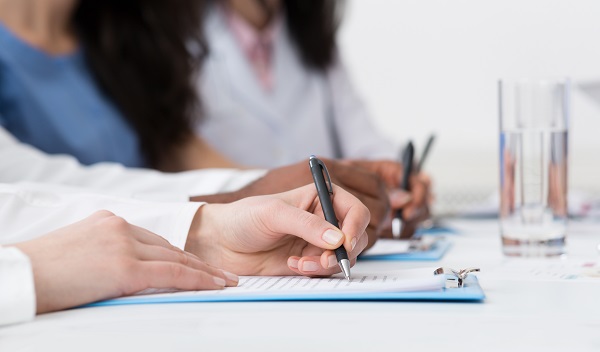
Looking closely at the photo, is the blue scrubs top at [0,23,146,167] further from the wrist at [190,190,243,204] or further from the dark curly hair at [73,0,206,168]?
the wrist at [190,190,243,204]

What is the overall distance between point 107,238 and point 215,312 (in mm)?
116

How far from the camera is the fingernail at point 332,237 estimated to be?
0.72 metres

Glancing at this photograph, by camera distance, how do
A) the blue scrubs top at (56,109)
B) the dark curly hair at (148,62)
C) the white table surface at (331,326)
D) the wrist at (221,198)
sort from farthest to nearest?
the dark curly hair at (148,62), the blue scrubs top at (56,109), the wrist at (221,198), the white table surface at (331,326)

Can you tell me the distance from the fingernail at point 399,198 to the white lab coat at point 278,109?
81cm

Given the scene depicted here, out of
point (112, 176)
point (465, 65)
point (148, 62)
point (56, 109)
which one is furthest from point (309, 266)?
point (465, 65)

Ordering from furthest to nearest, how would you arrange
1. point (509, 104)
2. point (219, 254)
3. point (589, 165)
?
point (589, 165)
point (509, 104)
point (219, 254)

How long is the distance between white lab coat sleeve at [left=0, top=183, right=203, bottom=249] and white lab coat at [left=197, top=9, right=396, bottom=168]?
121 centimetres

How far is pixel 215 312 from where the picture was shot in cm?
64

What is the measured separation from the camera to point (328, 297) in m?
0.67

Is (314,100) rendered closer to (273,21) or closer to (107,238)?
(273,21)

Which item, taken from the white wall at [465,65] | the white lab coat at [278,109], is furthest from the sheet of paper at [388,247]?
the white wall at [465,65]

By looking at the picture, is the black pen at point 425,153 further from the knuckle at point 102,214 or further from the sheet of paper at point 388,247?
the knuckle at point 102,214

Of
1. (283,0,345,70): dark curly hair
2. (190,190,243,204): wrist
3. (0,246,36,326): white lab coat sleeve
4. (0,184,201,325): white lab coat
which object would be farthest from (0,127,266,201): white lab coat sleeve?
(283,0,345,70): dark curly hair

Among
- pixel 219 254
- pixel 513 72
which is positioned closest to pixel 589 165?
pixel 513 72
